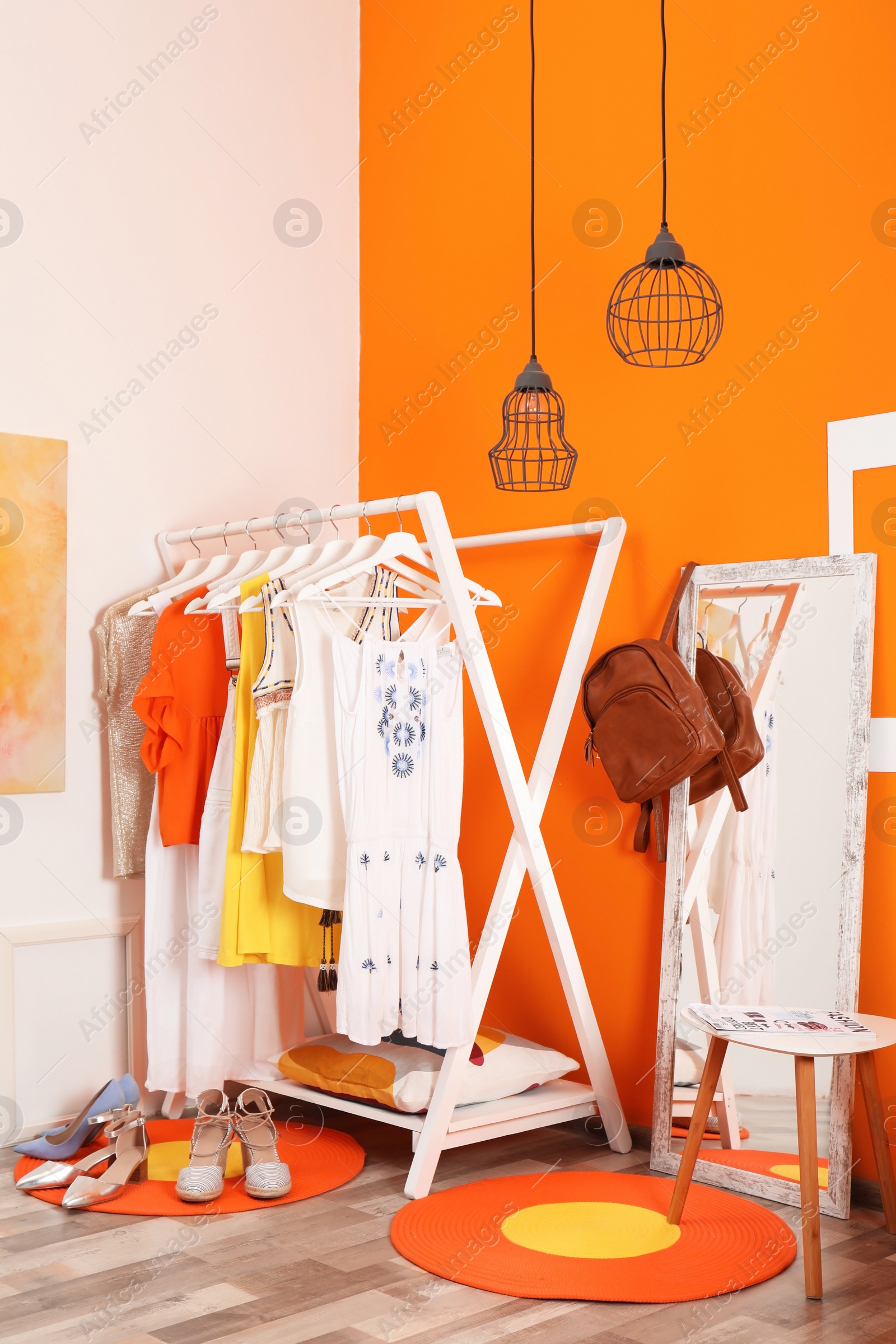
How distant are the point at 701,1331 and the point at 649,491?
1921 millimetres

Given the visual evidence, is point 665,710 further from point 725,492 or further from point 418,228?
point 418,228

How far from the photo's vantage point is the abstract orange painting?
3.12 m

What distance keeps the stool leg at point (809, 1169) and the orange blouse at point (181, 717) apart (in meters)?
1.57

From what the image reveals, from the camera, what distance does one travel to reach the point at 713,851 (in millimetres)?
2875

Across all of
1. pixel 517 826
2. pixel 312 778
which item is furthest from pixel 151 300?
pixel 517 826

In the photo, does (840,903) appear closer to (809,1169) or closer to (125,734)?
(809,1169)

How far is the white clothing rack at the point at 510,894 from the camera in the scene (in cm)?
273

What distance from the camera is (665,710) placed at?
278 centimetres

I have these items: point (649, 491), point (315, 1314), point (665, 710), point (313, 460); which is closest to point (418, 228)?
point (313, 460)

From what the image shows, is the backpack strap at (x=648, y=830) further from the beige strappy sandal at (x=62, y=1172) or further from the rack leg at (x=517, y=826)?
the beige strappy sandal at (x=62, y=1172)

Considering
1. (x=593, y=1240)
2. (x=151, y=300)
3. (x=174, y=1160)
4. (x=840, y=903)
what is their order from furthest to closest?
1. (x=151, y=300)
2. (x=174, y=1160)
3. (x=840, y=903)
4. (x=593, y=1240)

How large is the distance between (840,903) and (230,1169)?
152 centimetres

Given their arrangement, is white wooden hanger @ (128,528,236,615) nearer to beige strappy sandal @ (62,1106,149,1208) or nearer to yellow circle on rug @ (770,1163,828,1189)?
beige strappy sandal @ (62,1106,149,1208)

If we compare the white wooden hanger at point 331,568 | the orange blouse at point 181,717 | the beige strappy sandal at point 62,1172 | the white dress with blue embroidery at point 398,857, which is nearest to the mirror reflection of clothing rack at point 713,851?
the white dress with blue embroidery at point 398,857
